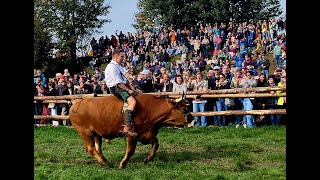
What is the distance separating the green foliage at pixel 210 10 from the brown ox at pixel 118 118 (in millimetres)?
30579

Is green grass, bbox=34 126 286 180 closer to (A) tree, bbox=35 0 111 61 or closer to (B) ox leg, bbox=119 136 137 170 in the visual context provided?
(B) ox leg, bbox=119 136 137 170

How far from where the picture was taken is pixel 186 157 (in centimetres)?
931

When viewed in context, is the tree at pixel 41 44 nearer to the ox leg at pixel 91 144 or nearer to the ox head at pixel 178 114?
the ox leg at pixel 91 144

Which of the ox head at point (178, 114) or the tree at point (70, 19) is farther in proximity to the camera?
the tree at point (70, 19)

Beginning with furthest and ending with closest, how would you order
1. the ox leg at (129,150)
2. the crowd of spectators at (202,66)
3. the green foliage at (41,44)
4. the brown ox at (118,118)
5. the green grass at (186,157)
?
1. the green foliage at (41,44)
2. the crowd of spectators at (202,66)
3. the brown ox at (118,118)
4. the ox leg at (129,150)
5. the green grass at (186,157)

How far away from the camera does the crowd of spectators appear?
1432cm

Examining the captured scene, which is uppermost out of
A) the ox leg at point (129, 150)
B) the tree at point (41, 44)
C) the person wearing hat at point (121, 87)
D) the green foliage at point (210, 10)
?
the green foliage at point (210, 10)

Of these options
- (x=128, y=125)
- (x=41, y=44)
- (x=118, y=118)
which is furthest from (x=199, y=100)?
(x=41, y=44)

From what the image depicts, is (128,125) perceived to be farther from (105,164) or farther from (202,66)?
(202,66)

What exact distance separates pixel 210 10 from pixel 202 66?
54.7 ft

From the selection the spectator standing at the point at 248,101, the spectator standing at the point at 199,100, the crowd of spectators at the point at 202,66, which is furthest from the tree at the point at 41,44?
the spectator standing at the point at 248,101

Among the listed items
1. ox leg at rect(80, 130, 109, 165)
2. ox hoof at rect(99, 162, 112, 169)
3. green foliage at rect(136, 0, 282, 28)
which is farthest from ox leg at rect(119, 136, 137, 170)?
green foliage at rect(136, 0, 282, 28)

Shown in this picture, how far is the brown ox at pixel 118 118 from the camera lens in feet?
28.9
